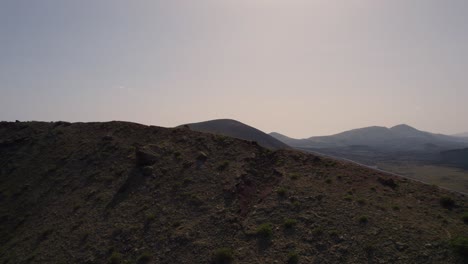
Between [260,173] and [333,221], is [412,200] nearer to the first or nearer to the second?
[333,221]

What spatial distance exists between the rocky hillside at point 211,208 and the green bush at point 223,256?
0.23ft

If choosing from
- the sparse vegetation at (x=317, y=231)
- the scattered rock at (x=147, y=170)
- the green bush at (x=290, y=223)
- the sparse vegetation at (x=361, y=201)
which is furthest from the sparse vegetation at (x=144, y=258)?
the sparse vegetation at (x=361, y=201)

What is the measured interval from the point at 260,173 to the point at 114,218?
45.3ft

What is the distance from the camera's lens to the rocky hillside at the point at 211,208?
21.8 metres

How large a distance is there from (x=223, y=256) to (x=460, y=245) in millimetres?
14317

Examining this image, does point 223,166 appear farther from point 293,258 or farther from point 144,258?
point 293,258

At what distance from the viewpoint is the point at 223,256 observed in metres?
21.9

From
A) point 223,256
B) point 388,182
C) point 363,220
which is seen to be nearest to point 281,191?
point 363,220

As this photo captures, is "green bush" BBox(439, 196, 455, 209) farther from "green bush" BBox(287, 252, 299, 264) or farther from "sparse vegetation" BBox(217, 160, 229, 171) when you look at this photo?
"sparse vegetation" BBox(217, 160, 229, 171)

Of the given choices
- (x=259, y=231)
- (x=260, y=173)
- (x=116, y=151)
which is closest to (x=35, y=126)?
(x=116, y=151)

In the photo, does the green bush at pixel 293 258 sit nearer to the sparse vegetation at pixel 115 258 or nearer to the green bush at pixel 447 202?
the sparse vegetation at pixel 115 258

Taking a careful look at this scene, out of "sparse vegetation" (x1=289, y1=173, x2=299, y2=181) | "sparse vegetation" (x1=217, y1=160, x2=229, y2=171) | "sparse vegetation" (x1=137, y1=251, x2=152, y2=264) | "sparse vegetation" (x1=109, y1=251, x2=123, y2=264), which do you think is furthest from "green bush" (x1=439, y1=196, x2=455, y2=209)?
"sparse vegetation" (x1=109, y1=251, x2=123, y2=264)

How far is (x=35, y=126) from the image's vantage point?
50750mm

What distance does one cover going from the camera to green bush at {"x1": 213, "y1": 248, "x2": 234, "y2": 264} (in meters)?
21.7
